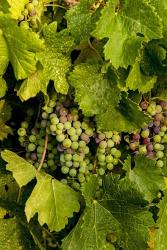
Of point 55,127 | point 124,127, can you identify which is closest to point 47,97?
point 55,127

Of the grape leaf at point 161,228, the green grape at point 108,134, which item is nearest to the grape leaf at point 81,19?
the green grape at point 108,134

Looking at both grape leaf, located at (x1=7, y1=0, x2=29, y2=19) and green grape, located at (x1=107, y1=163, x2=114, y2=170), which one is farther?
green grape, located at (x1=107, y1=163, x2=114, y2=170)

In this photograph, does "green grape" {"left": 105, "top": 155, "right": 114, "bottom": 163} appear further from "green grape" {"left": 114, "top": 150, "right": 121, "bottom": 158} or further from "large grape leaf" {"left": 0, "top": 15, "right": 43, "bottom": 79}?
"large grape leaf" {"left": 0, "top": 15, "right": 43, "bottom": 79}

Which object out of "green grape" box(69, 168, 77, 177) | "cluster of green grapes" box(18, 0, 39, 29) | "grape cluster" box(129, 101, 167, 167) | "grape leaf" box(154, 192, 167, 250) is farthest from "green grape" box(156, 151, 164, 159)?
"cluster of green grapes" box(18, 0, 39, 29)

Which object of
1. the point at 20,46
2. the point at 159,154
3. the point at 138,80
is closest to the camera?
the point at 20,46

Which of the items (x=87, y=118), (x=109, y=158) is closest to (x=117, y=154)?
→ (x=109, y=158)

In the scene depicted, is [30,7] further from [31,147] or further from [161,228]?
[161,228]
